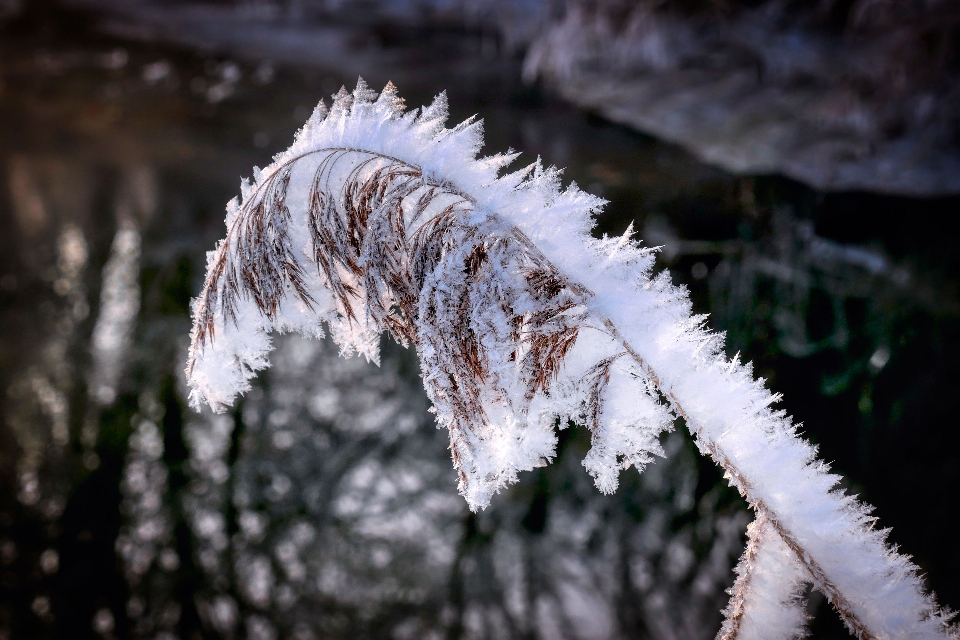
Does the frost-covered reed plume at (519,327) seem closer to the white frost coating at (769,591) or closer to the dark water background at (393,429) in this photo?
the white frost coating at (769,591)

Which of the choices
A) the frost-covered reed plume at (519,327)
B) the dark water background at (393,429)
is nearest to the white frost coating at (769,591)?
the frost-covered reed plume at (519,327)

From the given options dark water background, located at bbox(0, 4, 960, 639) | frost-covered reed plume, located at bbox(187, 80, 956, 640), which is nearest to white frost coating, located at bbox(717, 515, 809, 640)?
frost-covered reed plume, located at bbox(187, 80, 956, 640)

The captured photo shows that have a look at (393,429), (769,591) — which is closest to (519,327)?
(769,591)

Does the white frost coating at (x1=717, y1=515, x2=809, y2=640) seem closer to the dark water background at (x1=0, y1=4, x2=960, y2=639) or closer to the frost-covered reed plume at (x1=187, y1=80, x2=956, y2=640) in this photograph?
the frost-covered reed plume at (x1=187, y1=80, x2=956, y2=640)

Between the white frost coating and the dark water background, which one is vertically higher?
the dark water background

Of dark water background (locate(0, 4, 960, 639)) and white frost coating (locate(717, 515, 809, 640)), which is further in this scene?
dark water background (locate(0, 4, 960, 639))

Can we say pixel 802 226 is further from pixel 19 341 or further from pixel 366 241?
pixel 19 341

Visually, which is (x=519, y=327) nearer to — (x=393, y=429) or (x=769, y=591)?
(x=769, y=591)
